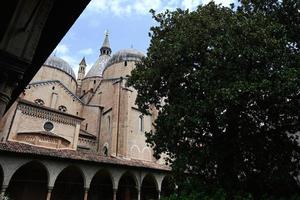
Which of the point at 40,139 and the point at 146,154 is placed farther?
the point at 146,154

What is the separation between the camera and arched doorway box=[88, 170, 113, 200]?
20828 millimetres

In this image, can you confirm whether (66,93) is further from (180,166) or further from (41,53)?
(41,53)

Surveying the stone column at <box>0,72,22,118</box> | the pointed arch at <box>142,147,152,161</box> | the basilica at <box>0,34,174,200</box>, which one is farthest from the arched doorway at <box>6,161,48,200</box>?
the stone column at <box>0,72,22,118</box>

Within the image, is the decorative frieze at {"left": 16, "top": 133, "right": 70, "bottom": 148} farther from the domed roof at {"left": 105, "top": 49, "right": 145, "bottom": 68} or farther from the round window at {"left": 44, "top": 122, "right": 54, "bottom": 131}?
the domed roof at {"left": 105, "top": 49, "right": 145, "bottom": 68}

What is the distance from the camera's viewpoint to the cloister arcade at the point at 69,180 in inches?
623

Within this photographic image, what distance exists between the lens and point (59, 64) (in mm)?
37844

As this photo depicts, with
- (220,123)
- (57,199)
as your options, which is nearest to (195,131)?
(220,123)

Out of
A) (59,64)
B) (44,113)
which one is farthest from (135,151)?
(59,64)

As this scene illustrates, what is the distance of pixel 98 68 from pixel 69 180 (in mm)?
30548

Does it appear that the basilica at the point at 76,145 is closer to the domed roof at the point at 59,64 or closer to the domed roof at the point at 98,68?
the domed roof at the point at 59,64

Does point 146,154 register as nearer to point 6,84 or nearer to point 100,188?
point 100,188

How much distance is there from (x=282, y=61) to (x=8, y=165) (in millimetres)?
14289

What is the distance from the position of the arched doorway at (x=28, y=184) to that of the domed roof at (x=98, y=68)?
97.4 feet

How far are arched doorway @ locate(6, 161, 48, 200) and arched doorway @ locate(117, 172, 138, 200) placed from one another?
19.8ft
